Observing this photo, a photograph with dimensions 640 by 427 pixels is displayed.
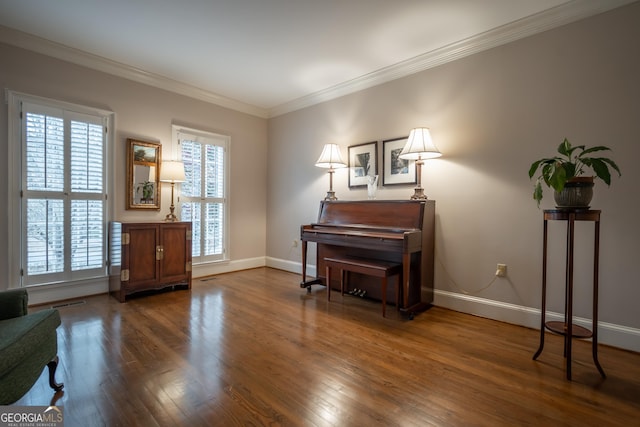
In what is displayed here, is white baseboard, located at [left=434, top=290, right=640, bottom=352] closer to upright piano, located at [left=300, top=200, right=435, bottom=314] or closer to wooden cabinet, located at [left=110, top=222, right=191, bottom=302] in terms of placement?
upright piano, located at [left=300, top=200, right=435, bottom=314]

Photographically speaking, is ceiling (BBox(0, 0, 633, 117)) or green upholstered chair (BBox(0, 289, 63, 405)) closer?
green upholstered chair (BBox(0, 289, 63, 405))

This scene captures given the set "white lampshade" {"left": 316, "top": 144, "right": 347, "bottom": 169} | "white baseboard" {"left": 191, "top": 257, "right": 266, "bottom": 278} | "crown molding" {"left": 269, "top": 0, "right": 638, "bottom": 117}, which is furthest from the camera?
"white baseboard" {"left": 191, "top": 257, "right": 266, "bottom": 278}

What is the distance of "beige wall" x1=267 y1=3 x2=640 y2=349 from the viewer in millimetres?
2236

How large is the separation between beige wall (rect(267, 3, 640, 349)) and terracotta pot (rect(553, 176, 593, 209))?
67 centimetres

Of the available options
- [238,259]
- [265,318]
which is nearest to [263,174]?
[238,259]

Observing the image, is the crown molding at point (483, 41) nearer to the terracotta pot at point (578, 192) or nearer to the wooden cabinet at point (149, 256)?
the terracotta pot at point (578, 192)

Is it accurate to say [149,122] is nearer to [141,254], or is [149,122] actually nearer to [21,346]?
[141,254]

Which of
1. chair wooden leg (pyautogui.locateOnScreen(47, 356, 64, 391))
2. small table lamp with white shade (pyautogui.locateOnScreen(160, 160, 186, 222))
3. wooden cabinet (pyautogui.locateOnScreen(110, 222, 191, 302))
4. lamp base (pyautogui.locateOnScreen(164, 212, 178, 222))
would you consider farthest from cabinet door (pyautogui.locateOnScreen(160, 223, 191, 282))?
chair wooden leg (pyautogui.locateOnScreen(47, 356, 64, 391))

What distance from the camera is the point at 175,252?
12.0 ft

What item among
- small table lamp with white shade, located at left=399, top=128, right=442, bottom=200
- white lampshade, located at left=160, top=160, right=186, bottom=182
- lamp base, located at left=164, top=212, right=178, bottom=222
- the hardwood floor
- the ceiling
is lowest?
the hardwood floor

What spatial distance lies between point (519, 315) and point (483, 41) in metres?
2.50

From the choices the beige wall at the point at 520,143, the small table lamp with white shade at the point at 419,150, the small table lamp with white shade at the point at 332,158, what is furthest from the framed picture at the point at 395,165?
the small table lamp with white shade at the point at 332,158

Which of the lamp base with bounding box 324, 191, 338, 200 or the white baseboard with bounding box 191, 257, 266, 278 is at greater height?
the lamp base with bounding box 324, 191, 338, 200

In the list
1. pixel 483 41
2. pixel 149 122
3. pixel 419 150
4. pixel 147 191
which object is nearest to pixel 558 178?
pixel 419 150
